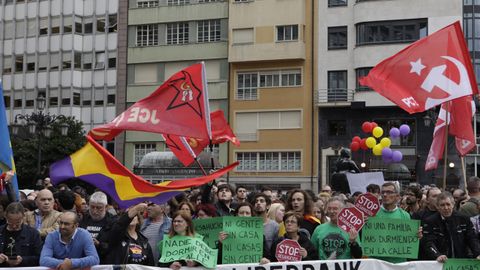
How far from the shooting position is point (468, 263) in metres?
8.44

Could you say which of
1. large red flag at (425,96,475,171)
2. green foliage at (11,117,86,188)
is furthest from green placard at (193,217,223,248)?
green foliage at (11,117,86,188)

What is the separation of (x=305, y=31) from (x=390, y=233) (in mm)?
Answer: 36727

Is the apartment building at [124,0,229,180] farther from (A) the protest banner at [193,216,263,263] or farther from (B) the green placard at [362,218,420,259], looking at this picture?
(A) the protest banner at [193,216,263,263]

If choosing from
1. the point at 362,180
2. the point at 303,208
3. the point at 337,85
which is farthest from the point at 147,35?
the point at 303,208

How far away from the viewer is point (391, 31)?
4216cm

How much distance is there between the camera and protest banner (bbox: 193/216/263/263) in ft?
26.6

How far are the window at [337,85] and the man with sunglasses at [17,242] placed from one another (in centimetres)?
3659

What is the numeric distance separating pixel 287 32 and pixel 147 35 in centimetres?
989

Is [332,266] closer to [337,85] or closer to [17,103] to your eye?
[337,85]

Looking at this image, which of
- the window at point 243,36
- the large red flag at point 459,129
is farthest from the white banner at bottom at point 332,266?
the window at point 243,36

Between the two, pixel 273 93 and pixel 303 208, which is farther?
pixel 273 93

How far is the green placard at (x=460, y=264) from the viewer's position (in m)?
8.41

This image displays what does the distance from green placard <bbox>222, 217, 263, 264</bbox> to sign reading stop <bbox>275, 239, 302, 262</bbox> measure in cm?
22

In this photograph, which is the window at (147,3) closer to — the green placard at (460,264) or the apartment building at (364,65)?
the apartment building at (364,65)
